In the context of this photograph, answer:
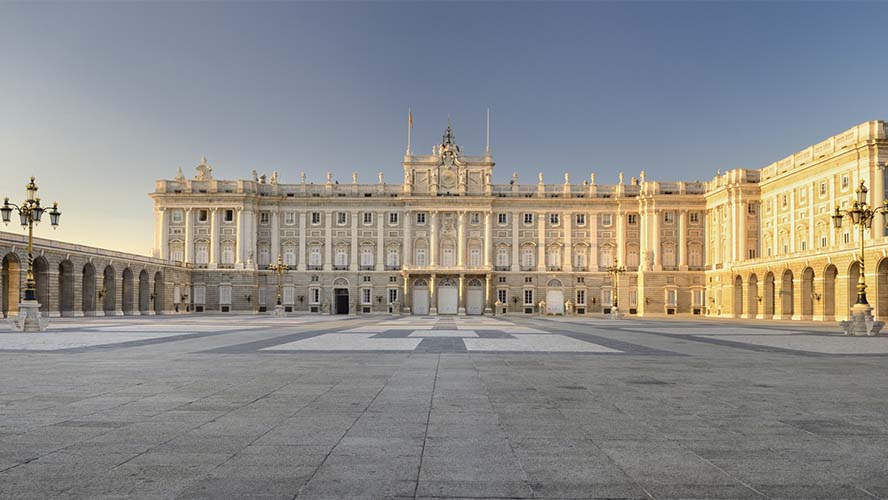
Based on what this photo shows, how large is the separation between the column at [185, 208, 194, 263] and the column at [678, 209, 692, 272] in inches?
2248

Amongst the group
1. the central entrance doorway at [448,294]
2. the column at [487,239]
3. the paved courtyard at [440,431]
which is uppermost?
the column at [487,239]

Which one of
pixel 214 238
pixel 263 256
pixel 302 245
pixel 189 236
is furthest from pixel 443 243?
pixel 189 236

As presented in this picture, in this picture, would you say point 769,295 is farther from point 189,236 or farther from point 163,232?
point 163,232

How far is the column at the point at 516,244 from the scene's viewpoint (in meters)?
80.9

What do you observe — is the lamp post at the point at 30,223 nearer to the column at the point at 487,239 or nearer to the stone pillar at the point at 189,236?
the stone pillar at the point at 189,236

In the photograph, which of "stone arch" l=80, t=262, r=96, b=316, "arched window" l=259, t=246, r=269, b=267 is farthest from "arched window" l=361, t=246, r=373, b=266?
"stone arch" l=80, t=262, r=96, b=316

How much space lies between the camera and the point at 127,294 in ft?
212

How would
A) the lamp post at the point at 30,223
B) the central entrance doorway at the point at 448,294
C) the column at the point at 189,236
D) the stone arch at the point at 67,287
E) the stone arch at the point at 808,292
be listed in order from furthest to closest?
the central entrance doorway at the point at 448,294
the column at the point at 189,236
the stone arch at the point at 808,292
the stone arch at the point at 67,287
the lamp post at the point at 30,223

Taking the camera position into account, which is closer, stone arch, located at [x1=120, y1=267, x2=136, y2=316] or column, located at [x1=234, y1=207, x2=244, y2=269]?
stone arch, located at [x1=120, y1=267, x2=136, y2=316]

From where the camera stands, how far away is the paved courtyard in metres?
5.38

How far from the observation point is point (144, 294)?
67125mm

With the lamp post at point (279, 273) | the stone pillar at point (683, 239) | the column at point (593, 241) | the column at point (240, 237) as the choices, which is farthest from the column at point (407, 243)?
the stone pillar at point (683, 239)

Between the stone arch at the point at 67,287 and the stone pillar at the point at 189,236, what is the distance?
77.5 feet

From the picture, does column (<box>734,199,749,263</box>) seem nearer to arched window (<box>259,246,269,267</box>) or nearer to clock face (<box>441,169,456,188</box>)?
clock face (<box>441,169,456,188</box>)
